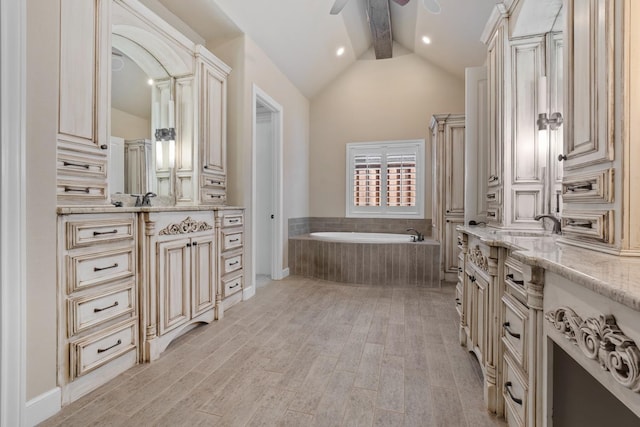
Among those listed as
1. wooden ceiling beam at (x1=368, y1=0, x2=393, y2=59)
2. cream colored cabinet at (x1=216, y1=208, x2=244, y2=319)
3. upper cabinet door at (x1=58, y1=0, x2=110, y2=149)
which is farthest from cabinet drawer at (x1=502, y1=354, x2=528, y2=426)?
wooden ceiling beam at (x1=368, y1=0, x2=393, y2=59)

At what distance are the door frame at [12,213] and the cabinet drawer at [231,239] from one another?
166 centimetres

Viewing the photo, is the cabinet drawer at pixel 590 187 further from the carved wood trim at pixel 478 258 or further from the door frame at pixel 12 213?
the door frame at pixel 12 213

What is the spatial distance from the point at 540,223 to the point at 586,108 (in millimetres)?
1207

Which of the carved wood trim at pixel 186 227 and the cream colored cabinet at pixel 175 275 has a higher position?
the carved wood trim at pixel 186 227

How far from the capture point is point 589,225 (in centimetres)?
122

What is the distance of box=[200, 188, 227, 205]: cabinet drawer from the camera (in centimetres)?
310

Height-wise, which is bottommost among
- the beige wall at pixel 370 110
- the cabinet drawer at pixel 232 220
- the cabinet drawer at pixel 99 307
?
the cabinet drawer at pixel 99 307

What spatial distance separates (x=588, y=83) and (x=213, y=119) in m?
2.96

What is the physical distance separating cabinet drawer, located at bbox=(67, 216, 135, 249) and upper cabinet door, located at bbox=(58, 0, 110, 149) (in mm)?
496

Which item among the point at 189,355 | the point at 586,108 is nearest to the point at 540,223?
the point at 586,108

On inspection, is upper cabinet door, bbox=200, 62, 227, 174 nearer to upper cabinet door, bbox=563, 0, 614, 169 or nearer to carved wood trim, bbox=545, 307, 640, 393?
upper cabinet door, bbox=563, 0, 614, 169

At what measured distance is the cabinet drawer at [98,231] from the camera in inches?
65.5

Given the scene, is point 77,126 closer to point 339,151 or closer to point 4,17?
point 4,17

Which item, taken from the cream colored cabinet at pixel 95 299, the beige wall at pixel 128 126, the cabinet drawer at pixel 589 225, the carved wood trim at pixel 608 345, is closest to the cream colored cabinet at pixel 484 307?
the cabinet drawer at pixel 589 225
